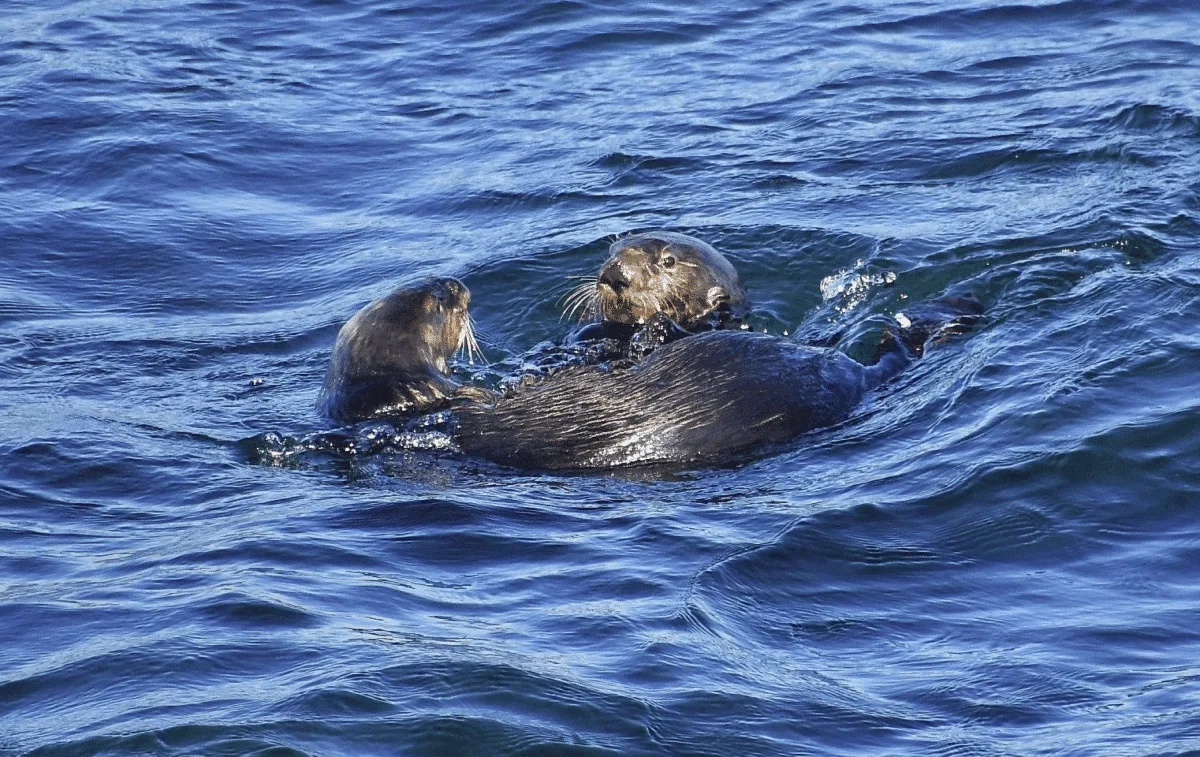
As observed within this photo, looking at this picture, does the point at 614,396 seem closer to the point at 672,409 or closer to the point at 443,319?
the point at 672,409

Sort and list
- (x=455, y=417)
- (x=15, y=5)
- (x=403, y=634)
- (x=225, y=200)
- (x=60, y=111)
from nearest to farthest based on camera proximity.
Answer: (x=403, y=634) < (x=455, y=417) < (x=225, y=200) < (x=60, y=111) < (x=15, y=5)

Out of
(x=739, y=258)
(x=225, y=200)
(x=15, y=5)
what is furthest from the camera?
(x=15, y=5)

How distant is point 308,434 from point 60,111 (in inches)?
291

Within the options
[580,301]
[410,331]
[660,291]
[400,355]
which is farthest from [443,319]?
[580,301]

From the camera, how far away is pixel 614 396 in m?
6.95

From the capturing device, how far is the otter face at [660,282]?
843cm

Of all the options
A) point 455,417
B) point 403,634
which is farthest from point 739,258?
point 403,634

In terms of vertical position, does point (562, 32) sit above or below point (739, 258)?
above

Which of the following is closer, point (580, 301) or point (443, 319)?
point (443, 319)

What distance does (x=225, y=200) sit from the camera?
12.0 metres

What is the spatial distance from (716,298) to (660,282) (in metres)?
0.33

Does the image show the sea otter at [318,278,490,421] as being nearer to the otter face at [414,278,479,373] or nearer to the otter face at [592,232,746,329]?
the otter face at [414,278,479,373]

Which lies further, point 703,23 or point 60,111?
point 703,23

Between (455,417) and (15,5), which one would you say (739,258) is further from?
(15,5)
